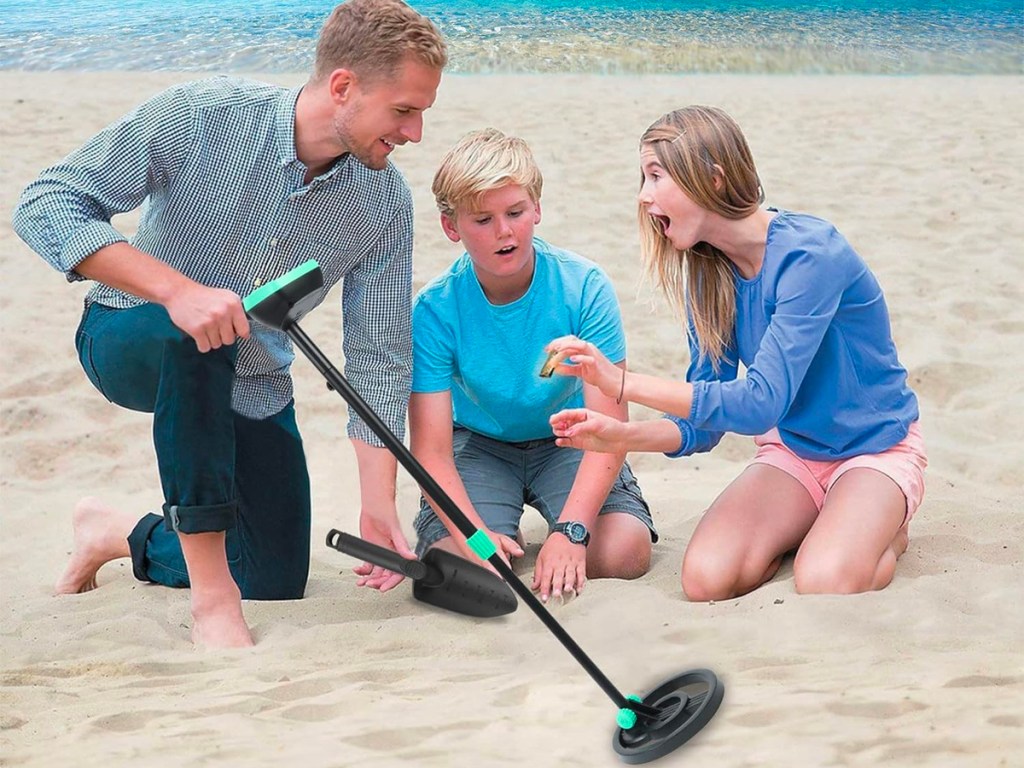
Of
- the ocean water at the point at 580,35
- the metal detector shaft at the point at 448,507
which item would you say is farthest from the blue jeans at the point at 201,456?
the ocean water at the point at 580,35

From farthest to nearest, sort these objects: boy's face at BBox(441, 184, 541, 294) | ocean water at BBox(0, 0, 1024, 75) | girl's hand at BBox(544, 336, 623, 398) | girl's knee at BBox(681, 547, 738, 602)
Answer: ocean water at BBox(0, 0, 1024, 75) → boy's face at BBox(441, 184, 541, 294) → girl's knee at BBox(681, 547, 738, 602) → girl's hand at BBox(544, 336, 623, 398)

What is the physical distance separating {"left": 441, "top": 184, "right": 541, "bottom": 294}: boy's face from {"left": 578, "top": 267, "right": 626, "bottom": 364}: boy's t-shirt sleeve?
192 millimetres

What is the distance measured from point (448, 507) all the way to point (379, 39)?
39.8 inches

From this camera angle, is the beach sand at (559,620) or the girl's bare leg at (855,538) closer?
the beach sand at (559,620)

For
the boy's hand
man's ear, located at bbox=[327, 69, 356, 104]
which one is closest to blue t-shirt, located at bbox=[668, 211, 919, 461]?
the boy's hand

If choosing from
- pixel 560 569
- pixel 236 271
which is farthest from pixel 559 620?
pixel 236 271

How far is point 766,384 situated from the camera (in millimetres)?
2398

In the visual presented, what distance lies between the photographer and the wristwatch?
2.71m

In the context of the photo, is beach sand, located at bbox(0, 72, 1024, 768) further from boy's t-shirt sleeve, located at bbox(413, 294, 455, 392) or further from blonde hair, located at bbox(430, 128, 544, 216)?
blonde hair, located at bbox(430, 128, 544, 216)

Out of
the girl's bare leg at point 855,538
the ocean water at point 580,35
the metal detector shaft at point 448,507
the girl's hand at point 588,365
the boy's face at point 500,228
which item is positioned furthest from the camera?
the ocean water at point 580,35

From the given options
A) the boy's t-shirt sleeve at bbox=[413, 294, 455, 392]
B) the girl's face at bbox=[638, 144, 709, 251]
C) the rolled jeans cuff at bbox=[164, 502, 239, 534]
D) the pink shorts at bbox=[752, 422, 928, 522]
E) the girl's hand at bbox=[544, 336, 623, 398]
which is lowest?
the pink shorts at bbox=[752, 422, 928, 522]

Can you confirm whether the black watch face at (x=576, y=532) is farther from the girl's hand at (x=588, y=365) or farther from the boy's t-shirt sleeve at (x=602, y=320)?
the girl's hand at (x=588, y=365)

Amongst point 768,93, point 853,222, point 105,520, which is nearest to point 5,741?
point 105,520

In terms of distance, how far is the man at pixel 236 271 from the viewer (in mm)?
2318
